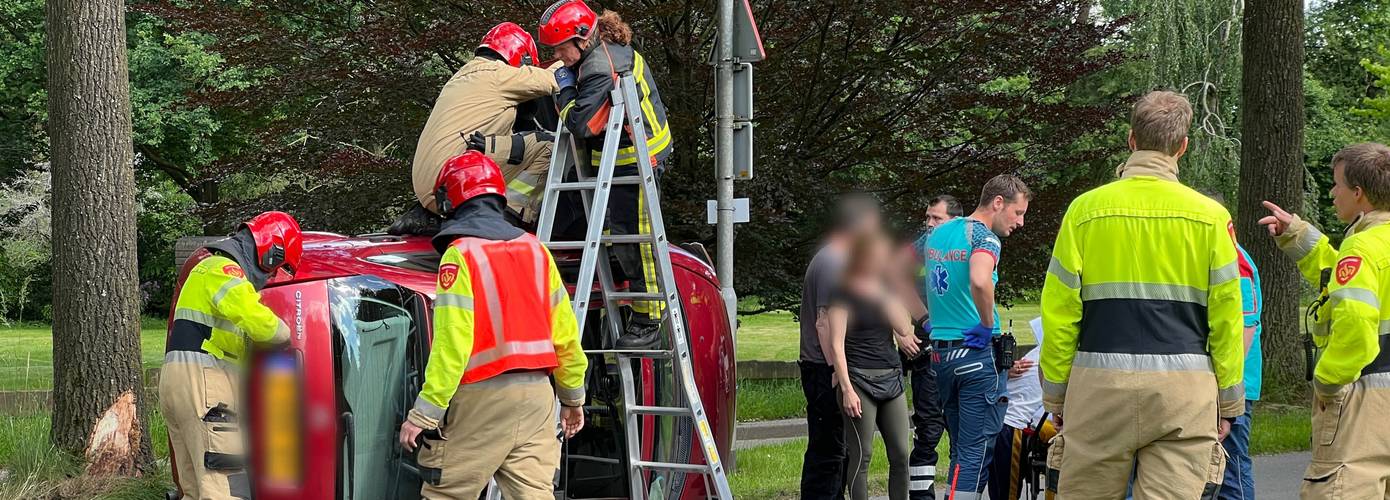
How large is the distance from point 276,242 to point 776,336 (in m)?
25.8

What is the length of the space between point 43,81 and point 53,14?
61.6 ft

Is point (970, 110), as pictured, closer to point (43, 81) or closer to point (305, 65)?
point (305, 65)

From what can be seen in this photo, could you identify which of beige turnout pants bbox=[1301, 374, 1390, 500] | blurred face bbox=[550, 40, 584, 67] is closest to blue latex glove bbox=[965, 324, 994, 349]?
beige turnout pants bbox=[1301, 374, 1390, 500]

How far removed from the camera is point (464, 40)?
11.0 meters

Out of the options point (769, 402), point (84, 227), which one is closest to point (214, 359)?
point (84, 227)

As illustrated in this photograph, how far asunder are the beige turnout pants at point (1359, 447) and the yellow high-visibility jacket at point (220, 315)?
3.90 metres

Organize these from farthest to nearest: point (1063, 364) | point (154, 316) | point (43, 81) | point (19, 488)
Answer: point (154, 316) < point (43, 81) < point (19, 488) < point (1063, 364)

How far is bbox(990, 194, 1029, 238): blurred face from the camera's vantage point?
6.57 m

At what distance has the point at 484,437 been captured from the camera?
482cm

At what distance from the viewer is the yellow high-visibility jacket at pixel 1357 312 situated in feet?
16.2

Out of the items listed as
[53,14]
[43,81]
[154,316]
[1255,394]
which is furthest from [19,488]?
[154,316]

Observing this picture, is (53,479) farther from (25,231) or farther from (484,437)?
(25,231)

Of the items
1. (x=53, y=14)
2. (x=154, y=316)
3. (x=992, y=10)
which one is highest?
(x=992, y=10)

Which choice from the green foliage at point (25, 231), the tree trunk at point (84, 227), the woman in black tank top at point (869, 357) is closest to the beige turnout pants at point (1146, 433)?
the woman in black tank top at point (869, 357)
